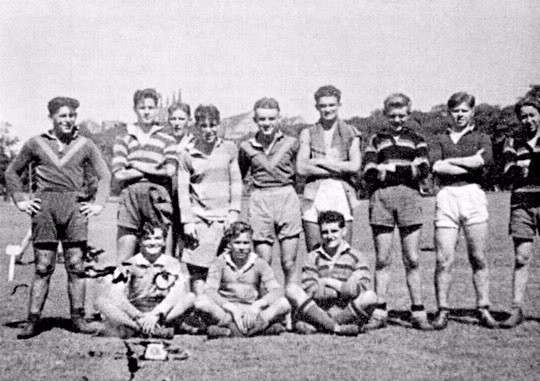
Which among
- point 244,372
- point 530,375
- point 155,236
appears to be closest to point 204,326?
point 155,236

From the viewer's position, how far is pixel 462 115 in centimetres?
493

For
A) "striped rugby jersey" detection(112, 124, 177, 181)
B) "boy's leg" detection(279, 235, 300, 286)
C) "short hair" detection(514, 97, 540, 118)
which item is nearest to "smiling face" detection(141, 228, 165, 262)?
"striped rugby jersey" detection(112, 124, 177, 181)

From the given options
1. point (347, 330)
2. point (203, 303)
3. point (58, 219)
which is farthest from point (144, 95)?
point (347, 330)

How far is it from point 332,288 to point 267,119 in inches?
47.6

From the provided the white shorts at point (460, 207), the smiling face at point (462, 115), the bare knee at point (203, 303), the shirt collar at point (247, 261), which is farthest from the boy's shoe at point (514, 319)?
the bare knee at point (203, 303)

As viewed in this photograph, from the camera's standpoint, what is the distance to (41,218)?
4762 mm

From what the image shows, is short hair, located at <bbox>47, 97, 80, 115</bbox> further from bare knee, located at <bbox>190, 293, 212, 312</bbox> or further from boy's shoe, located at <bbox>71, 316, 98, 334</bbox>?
bare knee, located at <bbox>190, 293, 212, 312</bbox>

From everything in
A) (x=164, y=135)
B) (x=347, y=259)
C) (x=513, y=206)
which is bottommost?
(x=347, y=259)

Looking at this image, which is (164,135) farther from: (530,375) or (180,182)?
(530,375)

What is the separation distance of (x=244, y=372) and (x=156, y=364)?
50 cm

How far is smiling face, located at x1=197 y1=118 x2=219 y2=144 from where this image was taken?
4.94m

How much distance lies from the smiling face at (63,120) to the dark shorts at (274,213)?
51.3 inches

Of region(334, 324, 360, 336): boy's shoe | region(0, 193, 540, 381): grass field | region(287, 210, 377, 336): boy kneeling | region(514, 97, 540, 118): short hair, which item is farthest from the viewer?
region(514, 97, 540, 118): short hair

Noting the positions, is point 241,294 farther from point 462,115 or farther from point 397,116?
point 462,115
